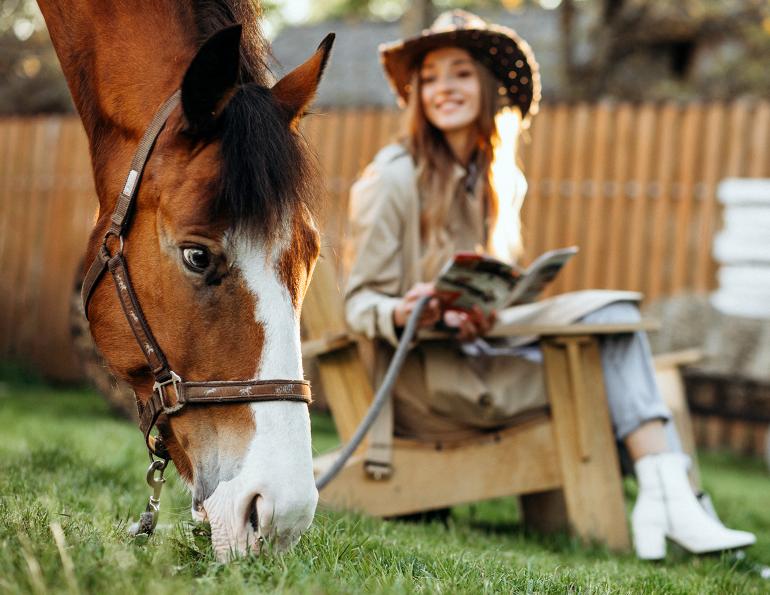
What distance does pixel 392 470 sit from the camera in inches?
134

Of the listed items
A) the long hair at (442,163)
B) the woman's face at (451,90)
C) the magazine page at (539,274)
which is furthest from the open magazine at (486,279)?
the woman's face at (451,90)

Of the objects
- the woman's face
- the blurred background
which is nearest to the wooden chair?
the woman's face

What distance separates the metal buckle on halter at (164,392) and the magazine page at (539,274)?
1559mm

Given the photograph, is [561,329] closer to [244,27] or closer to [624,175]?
[244,27]

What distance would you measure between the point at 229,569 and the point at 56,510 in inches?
31.0

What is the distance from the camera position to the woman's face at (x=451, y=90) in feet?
12.2

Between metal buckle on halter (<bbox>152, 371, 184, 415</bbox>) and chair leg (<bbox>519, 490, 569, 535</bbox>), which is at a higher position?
metal buckle on halter (<bbox>152, 371, 184, 415</bbox>)

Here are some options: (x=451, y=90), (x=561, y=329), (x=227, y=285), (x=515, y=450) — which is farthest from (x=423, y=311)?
(x=227, y=285)

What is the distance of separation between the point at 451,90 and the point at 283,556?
91.7 inches

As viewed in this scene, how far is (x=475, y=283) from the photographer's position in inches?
→ 125

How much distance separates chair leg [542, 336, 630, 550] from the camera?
3.46 metres

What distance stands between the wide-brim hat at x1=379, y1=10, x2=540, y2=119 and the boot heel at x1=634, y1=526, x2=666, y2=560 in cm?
187

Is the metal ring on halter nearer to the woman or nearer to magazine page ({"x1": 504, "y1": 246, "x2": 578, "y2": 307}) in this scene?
the woman

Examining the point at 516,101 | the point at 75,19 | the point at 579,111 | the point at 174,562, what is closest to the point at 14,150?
the point at 579,111
